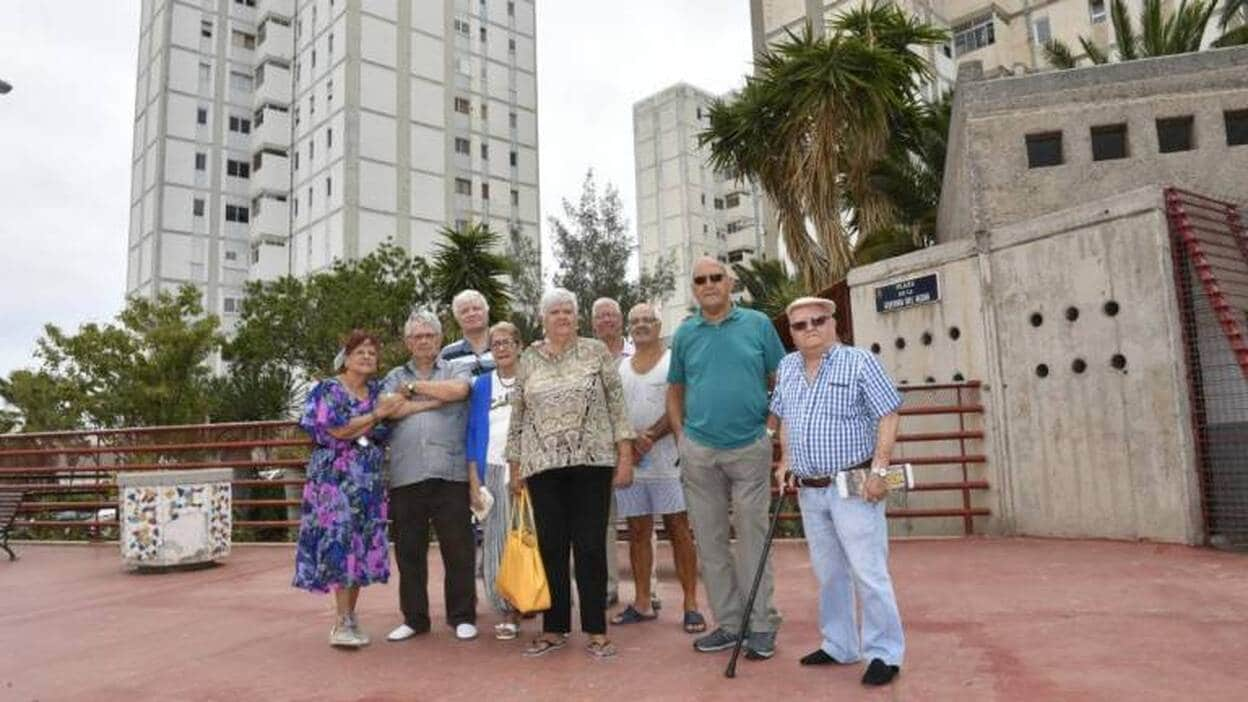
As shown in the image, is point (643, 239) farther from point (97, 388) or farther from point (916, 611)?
point (916, 611)

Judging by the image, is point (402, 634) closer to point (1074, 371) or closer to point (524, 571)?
point (524, 571)

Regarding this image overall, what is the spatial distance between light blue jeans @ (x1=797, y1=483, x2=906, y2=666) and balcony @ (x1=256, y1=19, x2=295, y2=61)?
49557mm

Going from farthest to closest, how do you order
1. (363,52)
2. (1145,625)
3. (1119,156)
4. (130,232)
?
1. (130,232)
2. (363,52)
3. (1119,156)
4. (1145,625)

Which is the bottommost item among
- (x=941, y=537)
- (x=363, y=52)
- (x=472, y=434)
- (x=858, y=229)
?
(x=941, y=537)

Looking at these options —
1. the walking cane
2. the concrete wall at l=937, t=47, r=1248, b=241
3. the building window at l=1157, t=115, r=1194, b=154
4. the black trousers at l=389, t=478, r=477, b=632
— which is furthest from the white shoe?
the building window at l=1157, t=115, r=1194, b=154

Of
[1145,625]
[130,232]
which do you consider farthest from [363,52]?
[1145,625]

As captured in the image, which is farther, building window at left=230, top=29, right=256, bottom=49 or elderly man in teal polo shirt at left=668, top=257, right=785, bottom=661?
building window at left=230, top=29, right=256, bottom=49

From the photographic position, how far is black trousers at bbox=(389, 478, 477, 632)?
468 centimetres

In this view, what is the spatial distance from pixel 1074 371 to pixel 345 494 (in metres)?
6.22

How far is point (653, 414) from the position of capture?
4754mm

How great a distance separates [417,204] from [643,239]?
2632 cm

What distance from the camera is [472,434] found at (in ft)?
15.5

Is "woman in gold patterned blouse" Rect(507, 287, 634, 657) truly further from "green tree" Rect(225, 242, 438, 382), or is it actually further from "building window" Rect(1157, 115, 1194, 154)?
"green tree" Rect(225, 242, 438, 382)

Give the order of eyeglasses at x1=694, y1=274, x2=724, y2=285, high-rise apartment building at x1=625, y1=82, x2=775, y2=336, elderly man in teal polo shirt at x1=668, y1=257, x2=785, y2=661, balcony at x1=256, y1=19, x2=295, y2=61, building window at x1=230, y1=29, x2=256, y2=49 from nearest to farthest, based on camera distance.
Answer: elderly man in teal polo shirt at x1=668, y1=257, x2=785, y2=661 < eyeglasses at x1=694, y1=274, x2=724, y2=285 < balcony at x1=256, y1=19, x2=295, y2=61 < building window at x1=230, y1=29, x2=256, y2=49 < high-rise apartment building at x1=625, y1=82, x2=775, y2=336
